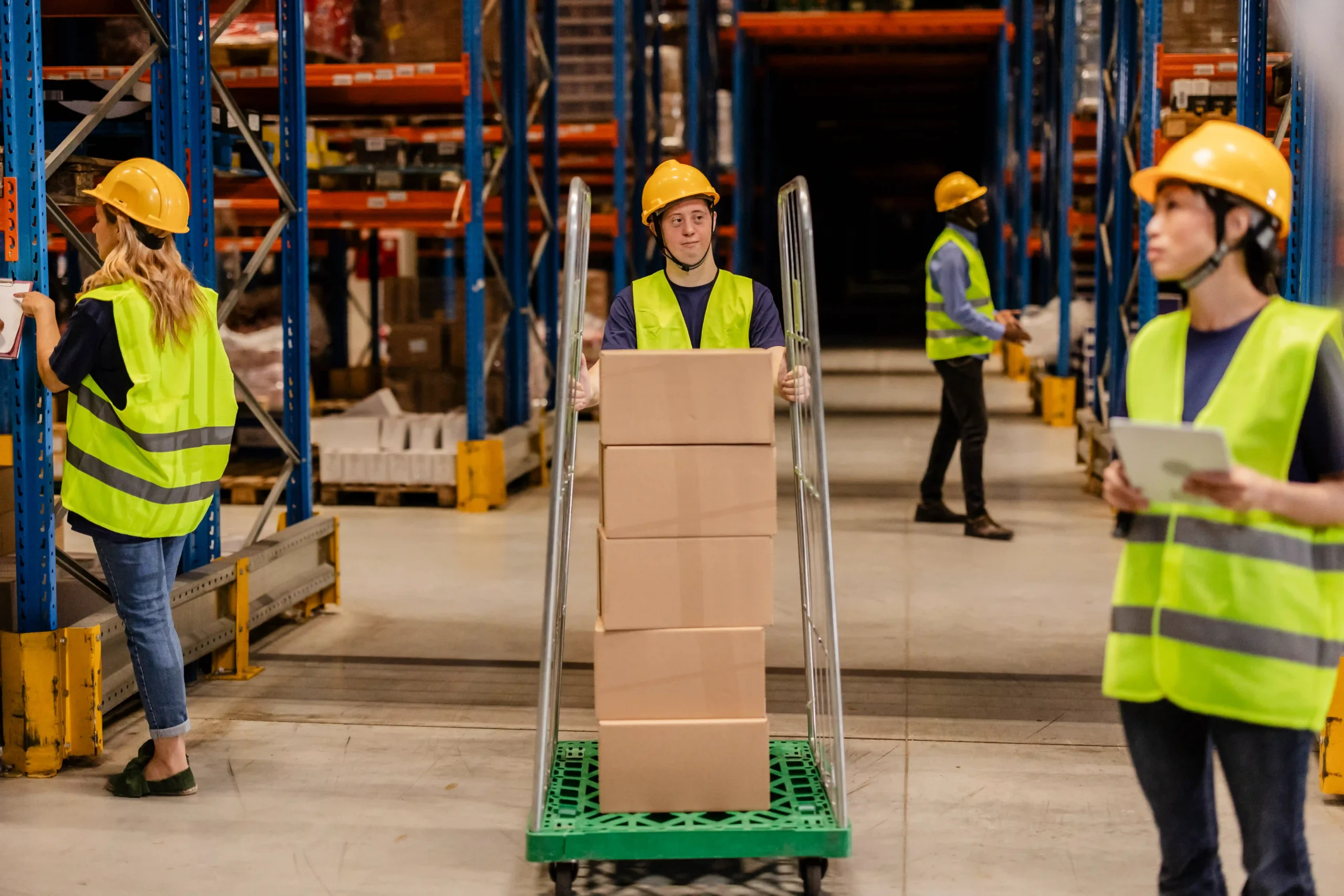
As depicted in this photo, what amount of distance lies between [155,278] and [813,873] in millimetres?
2430

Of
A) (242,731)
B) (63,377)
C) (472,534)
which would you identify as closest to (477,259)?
(472,534)

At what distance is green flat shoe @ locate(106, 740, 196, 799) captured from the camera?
4.45 meters

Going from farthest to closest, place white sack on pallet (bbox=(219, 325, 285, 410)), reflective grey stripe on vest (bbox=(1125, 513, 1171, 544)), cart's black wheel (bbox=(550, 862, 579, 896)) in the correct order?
1. white sack on pallet (bbox=(219, 325, 285, 410))
2. cart's black wheel (bbox=(550, 862, 579, 896))
3. reflective grey stripe on vest (bbox=(1125, 513, 1171, 544))

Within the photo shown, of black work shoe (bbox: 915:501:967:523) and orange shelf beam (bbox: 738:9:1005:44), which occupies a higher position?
orange shelf beam (bbox: 738:9:1005:44)

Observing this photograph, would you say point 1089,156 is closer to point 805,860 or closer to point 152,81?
point 152,81

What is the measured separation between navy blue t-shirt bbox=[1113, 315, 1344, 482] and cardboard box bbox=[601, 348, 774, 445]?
1316 millimetres

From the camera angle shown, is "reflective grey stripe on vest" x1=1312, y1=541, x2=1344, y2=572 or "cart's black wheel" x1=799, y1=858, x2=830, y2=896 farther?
"cart's black wheel" x1=799, y1=858, x2=830, y2=896

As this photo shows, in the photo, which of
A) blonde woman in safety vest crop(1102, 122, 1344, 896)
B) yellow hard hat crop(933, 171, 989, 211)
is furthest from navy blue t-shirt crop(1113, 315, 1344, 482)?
yellow hard hat crop(933, 171, 989, 211)

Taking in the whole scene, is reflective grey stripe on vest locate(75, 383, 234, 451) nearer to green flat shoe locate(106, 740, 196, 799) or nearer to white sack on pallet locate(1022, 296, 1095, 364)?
green flat shoe locate(106, 740, 196, 799)

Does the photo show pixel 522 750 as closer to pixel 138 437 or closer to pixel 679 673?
pixel 679 673

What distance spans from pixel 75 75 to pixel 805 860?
15.1 ft

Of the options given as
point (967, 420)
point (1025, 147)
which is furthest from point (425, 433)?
point (1025, 147)

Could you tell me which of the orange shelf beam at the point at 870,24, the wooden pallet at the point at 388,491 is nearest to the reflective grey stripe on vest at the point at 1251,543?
the wooden pallet at the point at 388,491

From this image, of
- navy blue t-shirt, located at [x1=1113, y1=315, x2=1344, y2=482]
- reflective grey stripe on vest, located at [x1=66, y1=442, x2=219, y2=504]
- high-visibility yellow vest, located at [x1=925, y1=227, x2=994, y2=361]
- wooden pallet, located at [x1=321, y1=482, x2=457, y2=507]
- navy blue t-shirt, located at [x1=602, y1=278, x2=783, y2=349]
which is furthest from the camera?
wooden pallet, located at [x1=321, y1=482, x2=457, y2=507]
